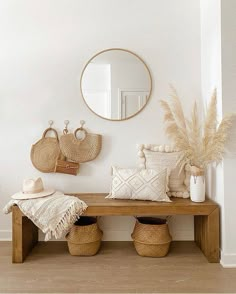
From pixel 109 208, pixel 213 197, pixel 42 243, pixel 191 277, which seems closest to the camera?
pixel 191 277

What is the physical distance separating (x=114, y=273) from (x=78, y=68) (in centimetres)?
189

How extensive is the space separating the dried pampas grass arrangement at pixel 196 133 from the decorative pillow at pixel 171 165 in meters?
0.11

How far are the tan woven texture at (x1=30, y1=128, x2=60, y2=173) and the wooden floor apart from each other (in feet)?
2.53

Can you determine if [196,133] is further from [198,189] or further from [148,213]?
[148,213]

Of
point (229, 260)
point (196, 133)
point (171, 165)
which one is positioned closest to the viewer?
point (229, 260)

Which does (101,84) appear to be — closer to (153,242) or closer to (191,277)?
(153,242)

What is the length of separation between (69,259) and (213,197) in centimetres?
136

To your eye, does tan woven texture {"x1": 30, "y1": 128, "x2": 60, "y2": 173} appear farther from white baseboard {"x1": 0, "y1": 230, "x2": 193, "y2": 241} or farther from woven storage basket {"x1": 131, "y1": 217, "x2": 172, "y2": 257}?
woven storage basket {"x1": 131, "y1": 217, "x2": 172, "y2": 257}

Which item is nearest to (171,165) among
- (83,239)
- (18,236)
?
(83,239)

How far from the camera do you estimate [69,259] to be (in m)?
1.96

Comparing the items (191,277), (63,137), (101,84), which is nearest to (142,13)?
(101,84)

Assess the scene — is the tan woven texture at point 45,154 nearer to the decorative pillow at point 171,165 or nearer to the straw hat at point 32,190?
the straw hat at point 32,190

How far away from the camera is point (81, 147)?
2318 mm

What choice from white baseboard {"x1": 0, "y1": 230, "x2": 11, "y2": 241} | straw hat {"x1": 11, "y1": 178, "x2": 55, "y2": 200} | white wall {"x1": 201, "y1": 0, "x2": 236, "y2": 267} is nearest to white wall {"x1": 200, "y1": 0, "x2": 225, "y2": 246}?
white wall {"x1": 201, "y1": 0, "x2": 236, "y2": 267}
